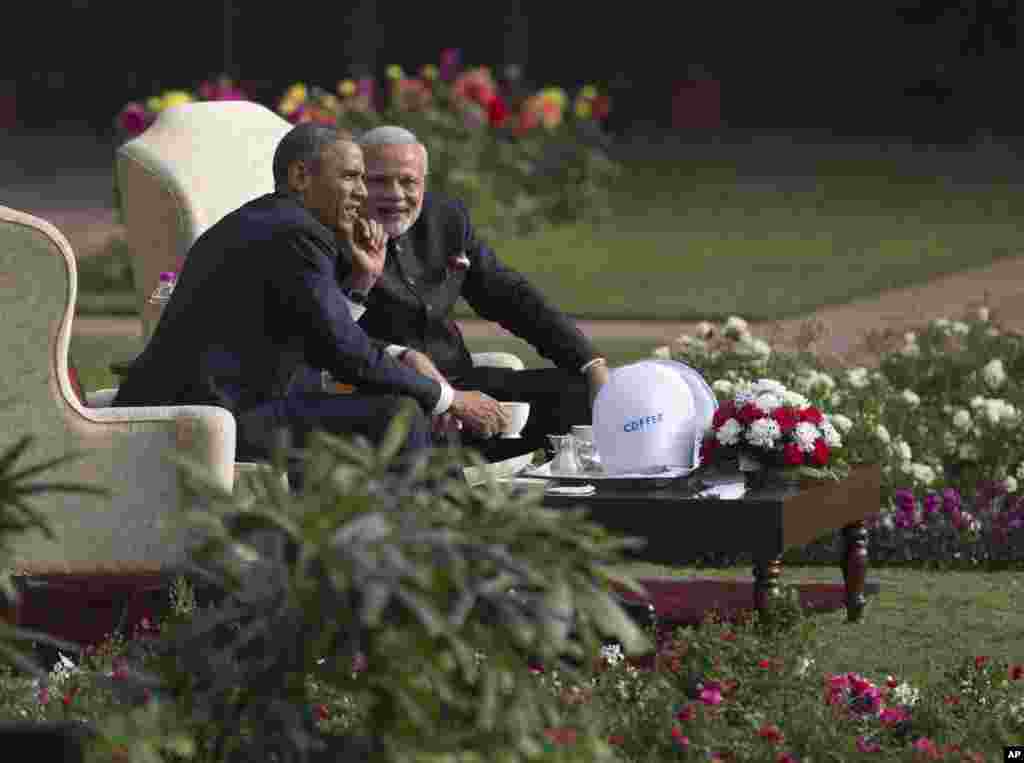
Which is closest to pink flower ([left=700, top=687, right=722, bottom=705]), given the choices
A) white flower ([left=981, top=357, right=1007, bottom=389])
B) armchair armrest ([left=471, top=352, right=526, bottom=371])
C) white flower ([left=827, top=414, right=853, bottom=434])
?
armchair armrest ([left=471, top=352, right=526, bottom=371])

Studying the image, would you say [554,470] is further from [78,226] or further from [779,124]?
[779,124]

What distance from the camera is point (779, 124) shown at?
99.9 ft

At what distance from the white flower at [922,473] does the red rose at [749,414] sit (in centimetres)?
159

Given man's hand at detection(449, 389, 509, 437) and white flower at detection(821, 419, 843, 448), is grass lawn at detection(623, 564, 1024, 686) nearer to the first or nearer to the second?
white flower at detection(821, 419, 843, 448)

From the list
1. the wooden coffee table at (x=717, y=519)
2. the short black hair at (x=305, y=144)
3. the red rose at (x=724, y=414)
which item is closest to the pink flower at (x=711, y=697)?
the wooden coffee table at (x=717, y=519)

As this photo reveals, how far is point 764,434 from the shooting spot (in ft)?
21.4

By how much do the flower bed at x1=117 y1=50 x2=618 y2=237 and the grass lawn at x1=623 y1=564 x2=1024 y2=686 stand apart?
7.95 meters

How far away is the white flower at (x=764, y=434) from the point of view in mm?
6512

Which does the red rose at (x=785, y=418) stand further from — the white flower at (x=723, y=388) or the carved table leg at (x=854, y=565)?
the white flower at (x=723, y=388)

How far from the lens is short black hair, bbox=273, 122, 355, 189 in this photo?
6477 mm

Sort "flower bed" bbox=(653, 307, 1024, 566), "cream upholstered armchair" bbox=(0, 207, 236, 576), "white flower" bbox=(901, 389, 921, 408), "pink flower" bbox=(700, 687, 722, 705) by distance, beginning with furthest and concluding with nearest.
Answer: "white flower" bbox=(901, 389, 921, 408)
"flower bed" bbox=(653, 307, 1024, 566)
"cream upholstered armchair" bbox=(0, 207, 236, 576)
"pink flower" bbox=(700, 687, 722, 705)

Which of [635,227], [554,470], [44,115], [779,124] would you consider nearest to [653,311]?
[635,227]

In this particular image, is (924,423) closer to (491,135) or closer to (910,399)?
(910,399)

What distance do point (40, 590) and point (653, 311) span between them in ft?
26.6
